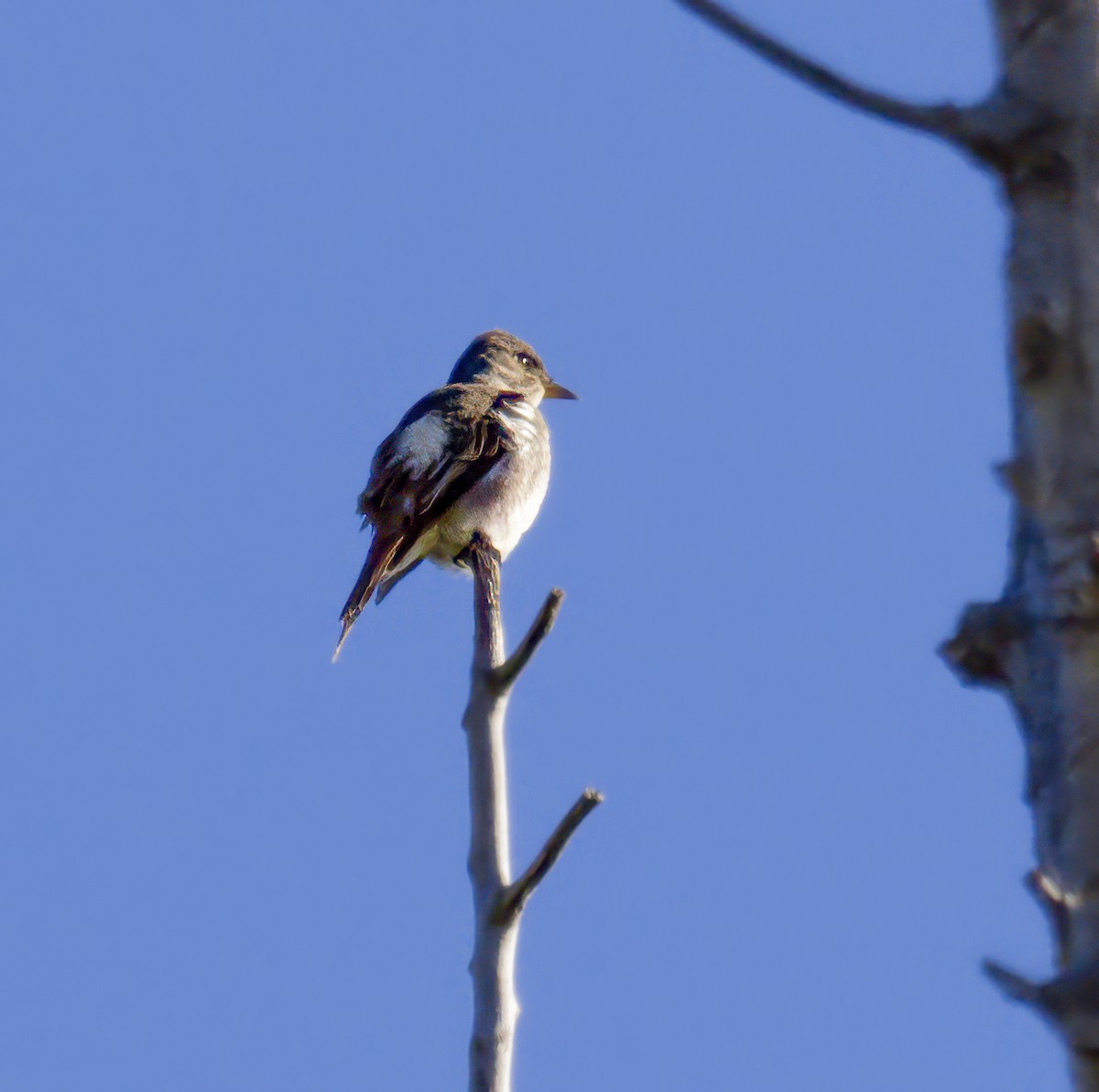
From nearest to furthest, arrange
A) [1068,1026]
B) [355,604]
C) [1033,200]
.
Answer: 1. [1068,1026]
2. [1033,200]
3. [355,604]

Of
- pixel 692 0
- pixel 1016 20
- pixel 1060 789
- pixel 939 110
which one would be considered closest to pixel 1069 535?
pixel 1060 789

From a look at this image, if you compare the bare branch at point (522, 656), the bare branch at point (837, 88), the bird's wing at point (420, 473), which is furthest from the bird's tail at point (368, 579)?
the bare branch at point (837, 88)

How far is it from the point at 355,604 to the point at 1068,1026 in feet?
19.0

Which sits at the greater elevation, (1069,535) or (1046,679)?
(1069,535)

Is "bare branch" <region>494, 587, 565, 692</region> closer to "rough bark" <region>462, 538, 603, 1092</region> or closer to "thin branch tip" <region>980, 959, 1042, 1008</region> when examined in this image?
"rough bark" <region>462, 538, 603, 1092</region>

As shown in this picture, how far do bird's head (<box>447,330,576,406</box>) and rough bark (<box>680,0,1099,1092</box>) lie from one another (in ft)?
24.7

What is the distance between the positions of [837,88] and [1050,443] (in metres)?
0.66

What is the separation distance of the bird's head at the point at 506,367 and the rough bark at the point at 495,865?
21.0 ft

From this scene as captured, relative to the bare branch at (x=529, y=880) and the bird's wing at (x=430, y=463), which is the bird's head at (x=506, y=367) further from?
the bare branch at (x=529, y=880)

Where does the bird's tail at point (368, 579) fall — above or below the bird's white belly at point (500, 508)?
below

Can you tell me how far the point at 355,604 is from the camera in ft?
24.6

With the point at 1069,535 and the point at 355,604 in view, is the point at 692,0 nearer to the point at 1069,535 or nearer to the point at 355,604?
the point at 1069,535

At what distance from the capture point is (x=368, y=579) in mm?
7699

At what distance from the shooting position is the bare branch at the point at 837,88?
2434mm
